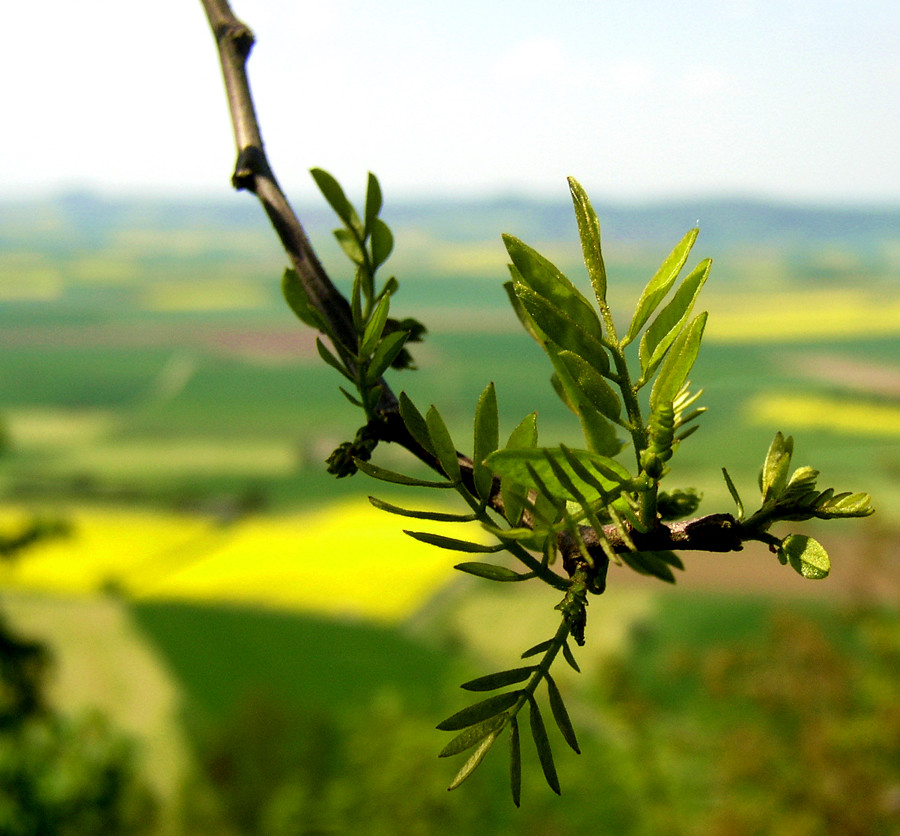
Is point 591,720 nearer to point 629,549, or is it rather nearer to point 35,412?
point 629,549

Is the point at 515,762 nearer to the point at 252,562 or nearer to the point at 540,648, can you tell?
the point at 540,648

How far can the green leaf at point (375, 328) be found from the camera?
0.30 metres

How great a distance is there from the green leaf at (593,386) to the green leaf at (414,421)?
0.18 feet

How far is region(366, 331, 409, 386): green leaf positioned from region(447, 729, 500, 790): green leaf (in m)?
0.13

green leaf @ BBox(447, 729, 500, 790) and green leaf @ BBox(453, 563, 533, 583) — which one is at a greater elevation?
green leaf @ BBox(453, 563, 533, 583)

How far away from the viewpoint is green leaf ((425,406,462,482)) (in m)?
0.27

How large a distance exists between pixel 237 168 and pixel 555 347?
0.20 meters

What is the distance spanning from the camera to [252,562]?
47.4 ft

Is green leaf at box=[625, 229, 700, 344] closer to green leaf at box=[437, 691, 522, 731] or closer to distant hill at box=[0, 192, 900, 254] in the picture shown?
green leaf at box=[437, 691, 522, 731]

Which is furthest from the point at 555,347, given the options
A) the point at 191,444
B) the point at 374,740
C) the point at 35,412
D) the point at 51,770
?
the point at 35,412

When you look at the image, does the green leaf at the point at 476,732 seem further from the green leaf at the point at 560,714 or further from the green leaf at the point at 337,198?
the green leaf at the point at 337,198

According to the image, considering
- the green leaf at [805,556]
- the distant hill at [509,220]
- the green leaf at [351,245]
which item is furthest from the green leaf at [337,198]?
the distant hill at [509,220]

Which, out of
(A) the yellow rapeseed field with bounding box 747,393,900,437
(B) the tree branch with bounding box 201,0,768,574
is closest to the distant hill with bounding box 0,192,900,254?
(A) the yellow rapeseed field with bounding box 747,393,900,437

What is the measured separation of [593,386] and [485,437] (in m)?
0.04
